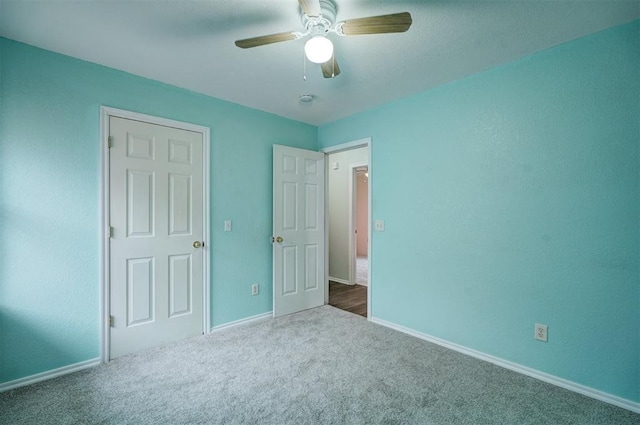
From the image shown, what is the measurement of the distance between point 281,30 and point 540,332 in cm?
279

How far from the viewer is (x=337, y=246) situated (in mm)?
5137

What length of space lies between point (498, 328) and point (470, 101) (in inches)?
74.7

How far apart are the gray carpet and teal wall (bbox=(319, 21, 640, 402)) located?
326 mm

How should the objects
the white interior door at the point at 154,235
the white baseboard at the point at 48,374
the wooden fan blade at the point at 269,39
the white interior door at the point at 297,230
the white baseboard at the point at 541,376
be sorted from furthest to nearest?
the white interior door at the point at 297,230 → the white interior door at the point at 154,235 → the white baseboard at the point at 48,374 → the white baseboard at the point at 541,376 → the wooden fan blade at the point at 269,39

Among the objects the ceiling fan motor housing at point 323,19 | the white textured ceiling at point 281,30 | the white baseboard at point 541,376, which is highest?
the white textured ceiling at point 281,30

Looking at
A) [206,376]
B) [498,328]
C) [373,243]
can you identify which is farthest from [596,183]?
[206,376]

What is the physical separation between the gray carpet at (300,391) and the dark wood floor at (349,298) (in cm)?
104

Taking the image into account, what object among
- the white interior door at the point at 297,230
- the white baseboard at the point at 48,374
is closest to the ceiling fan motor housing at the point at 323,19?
the white interior door at the point at 297,230

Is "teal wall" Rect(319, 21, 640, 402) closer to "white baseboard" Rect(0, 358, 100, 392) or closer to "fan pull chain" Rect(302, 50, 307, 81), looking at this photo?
"fan pull chain" Rect(302, 50, 307, 81)

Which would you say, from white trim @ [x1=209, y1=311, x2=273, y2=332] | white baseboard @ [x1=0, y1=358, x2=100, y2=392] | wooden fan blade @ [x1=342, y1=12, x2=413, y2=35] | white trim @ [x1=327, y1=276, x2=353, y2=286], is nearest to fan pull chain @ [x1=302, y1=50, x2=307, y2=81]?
wooden fan blade @ [x1=342, y1=12, x2=413, y2=35]

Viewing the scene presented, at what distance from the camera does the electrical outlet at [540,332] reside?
2.12 m

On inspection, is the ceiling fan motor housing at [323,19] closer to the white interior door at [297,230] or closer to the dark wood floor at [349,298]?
the white interior door at [297,230]

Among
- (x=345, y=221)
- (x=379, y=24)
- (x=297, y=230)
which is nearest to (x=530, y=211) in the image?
(x=379, y=24)

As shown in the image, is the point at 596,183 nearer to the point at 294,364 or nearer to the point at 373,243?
the point at 373,243
